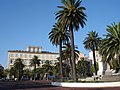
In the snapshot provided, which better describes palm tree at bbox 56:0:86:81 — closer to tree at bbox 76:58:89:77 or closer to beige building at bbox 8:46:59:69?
tree at bbox 76:58:89:77

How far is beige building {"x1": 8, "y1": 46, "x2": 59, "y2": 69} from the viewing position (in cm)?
18238

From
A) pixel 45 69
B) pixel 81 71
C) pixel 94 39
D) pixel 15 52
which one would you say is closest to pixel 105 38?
pixel 94 39

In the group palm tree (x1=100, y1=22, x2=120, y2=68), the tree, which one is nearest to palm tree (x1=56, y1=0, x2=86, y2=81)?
palm tree (x1=100, y1=22, x2=120, y2=68)

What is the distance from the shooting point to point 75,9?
50.3 metres

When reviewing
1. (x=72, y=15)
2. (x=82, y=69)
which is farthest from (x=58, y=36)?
(x=82, y=69)

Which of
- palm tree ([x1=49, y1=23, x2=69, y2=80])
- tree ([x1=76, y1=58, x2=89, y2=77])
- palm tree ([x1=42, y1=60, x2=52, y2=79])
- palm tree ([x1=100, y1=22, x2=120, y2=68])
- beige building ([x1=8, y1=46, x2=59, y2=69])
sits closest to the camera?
palm tree ([x1=100, y1=22, x2=120, y2=68])

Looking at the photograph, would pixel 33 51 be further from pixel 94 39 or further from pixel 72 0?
pixel 72 0

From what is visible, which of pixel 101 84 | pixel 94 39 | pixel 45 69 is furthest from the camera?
pixel 45 69

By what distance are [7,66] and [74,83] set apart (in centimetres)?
14232

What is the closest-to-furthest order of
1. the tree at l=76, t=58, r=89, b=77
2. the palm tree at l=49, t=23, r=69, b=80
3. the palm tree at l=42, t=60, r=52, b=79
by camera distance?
the palm tree at l=49, t=23, r=69, b=80
the tree at l=76, t=58, r=89, b=77
the palm tree at l=42, t=60, r=52, b=79

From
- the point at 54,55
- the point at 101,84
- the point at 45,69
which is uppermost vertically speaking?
the point at 54,55

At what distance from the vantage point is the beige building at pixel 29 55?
598 ft

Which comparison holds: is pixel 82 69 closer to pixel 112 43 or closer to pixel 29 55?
pixel 29 55

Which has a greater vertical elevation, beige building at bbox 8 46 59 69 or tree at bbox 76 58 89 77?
beige building at bbox 8 46 59 69
